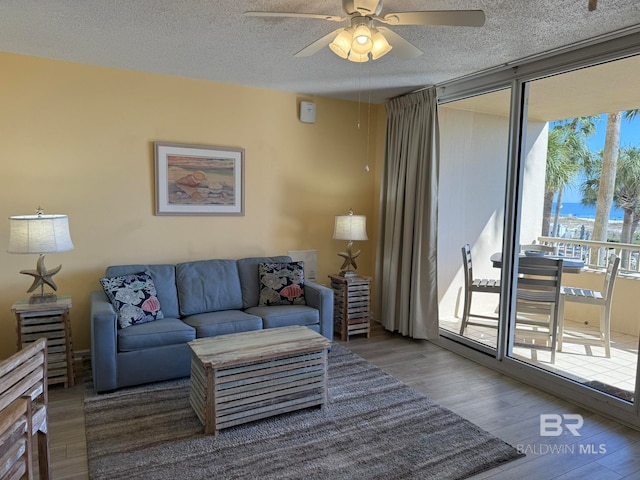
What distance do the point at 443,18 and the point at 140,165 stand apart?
2.93 metres

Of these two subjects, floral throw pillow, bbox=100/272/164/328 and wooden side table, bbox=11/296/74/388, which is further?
floral throw pillow, bbox=100/272/164/328

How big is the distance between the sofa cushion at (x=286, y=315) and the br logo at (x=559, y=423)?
1894 millimetres

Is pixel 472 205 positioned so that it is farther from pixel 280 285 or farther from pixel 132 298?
pixel 132 298

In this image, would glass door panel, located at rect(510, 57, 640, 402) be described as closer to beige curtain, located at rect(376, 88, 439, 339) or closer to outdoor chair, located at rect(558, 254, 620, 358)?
outdoor chair, located at rect(558, 254, 620, 358)

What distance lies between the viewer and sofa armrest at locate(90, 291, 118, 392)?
2.92 meters

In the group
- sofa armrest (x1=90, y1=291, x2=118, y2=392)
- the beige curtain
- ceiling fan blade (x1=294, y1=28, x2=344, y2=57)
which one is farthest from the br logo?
sofa armrest (x1=90, y1=291, x2=118, y2=392)

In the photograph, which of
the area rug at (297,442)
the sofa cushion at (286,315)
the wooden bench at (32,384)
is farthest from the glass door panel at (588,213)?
the wooden bench at (32,384)

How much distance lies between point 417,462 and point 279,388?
919 mm

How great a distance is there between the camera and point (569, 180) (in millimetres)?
3199

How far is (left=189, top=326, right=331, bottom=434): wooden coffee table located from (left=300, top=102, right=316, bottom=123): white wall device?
2568mm

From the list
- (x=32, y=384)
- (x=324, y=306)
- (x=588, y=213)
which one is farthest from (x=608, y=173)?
(x=32, y=384)

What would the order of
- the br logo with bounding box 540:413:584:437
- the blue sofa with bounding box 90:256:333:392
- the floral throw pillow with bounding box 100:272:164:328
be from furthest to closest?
the floral throw pillow with bounding box 100:272:164:328
the blue sofa with bounding box 90:256:333:392
the br logo with bounding box 540:413:584:437

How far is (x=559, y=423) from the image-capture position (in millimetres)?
2732

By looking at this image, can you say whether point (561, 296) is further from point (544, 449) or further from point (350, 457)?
point (350, 457)
